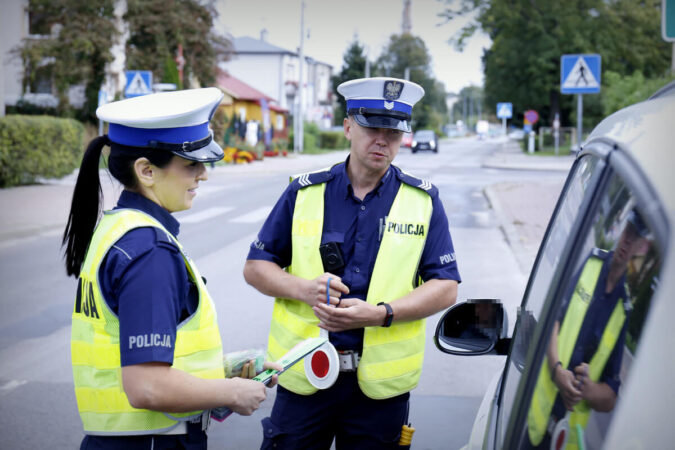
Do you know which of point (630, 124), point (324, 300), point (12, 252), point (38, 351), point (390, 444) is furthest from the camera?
point (12, 252)

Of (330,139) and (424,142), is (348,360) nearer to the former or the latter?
(424,142)

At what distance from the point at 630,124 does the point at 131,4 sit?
33646 mm

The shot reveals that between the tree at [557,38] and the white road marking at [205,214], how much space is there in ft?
107

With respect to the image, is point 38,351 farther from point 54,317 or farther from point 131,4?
point 131,4

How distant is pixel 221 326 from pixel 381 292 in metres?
4.35

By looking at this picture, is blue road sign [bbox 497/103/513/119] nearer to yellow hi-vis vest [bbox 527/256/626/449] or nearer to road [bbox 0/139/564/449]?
road [bbox 0/139/564/449]

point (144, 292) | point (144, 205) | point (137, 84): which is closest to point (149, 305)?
point (144, 292)

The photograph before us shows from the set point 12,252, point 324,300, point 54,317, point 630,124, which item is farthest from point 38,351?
point 630,124

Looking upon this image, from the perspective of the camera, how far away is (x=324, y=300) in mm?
2627

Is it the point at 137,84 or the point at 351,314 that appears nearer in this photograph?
the point at 351,314

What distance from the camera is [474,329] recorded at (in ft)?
8.15

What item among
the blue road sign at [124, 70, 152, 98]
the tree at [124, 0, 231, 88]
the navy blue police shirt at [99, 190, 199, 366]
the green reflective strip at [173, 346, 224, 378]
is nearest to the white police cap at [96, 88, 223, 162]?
the navy blue police shirt at [99, 190, 199, 366]

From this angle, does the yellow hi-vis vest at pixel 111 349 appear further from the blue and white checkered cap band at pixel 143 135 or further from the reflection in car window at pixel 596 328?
the reflection in car window at pixel 596 328

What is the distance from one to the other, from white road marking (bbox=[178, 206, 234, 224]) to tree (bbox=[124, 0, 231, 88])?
681 inches
